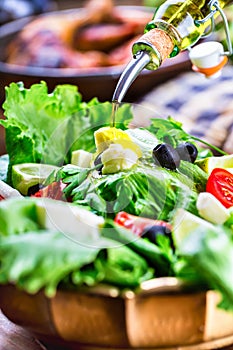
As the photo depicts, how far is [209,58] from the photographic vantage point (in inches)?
57.2

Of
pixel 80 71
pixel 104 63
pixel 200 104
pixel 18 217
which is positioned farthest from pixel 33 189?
pixel 104 63

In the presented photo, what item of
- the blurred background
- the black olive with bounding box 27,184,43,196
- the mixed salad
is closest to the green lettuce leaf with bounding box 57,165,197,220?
the mixed salad

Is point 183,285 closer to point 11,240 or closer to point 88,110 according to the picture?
point 11,240

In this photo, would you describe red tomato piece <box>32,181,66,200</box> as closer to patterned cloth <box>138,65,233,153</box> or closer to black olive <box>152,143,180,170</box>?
black olive <box>152,143,180,170</box>

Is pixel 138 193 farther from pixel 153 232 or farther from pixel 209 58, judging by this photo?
pixel 209 58

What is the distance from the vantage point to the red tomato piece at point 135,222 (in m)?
1.06

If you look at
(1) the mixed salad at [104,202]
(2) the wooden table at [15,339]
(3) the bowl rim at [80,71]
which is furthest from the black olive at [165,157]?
(3) the bowl rim at [80,71]

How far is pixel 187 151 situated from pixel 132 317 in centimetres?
44

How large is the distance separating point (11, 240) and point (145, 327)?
21 centimetres

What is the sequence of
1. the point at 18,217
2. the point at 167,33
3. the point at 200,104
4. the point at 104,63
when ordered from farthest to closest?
the point at 104,63 < the point at 200,104 < the point at 167,33 < the point at 18,217

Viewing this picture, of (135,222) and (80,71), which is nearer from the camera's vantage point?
(135,222)

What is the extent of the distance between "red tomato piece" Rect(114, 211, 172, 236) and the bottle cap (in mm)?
471

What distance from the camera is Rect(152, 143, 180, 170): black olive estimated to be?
1.23 m

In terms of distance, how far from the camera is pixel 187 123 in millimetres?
2104
